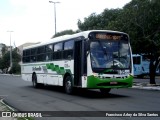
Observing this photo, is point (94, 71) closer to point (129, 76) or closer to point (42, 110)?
point (129, 76)

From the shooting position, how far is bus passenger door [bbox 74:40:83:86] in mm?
17844

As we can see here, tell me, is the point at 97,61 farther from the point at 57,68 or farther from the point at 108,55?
the point at 57,68

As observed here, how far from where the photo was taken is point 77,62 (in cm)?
1825

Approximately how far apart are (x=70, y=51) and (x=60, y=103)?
427 centimetres

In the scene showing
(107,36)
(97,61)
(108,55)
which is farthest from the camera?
(107,36)

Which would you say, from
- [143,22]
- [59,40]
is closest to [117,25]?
[143,22]

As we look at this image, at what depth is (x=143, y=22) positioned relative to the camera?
2633 cm

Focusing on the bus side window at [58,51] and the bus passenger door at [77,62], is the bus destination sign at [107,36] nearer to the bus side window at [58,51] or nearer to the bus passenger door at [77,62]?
the bus passenger door at [77,62]

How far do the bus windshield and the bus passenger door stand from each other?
41.3 inches

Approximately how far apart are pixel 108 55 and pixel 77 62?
74.3 inches

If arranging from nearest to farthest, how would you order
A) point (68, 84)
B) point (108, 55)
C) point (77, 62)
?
point (108, 55) < point (77, 62) < point (68, 84)

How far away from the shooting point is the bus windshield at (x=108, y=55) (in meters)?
17.0

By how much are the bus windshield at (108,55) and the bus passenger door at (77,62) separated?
105 centimetres

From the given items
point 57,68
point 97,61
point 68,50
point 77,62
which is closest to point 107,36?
point 97,61
